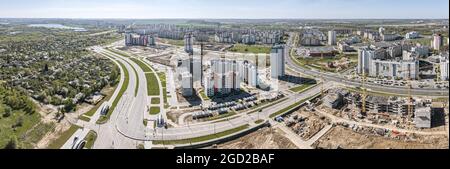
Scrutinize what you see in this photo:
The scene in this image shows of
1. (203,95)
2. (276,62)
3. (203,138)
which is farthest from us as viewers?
(276,62)

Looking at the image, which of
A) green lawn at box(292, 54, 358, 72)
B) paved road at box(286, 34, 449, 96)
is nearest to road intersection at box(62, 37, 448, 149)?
paved road at box(286, 34, 449, 96)

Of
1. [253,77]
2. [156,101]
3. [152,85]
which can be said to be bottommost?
[156,101]

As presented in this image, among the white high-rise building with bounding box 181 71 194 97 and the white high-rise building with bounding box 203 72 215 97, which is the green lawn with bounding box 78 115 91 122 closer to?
the white high-rise building with bounding box 181 71 194 97

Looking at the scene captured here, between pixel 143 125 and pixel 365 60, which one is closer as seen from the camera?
pixel 143 125

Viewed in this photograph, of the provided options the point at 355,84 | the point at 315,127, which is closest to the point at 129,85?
the point at 315,127

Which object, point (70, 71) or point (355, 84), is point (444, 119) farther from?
point (70, 71)

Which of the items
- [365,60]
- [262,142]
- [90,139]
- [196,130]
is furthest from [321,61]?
[90,139]

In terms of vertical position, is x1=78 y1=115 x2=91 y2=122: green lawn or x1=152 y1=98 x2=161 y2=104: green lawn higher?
x1=152 y1=98 x2=161 y2=104: green lawn

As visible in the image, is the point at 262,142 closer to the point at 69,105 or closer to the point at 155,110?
the point at 155,110
